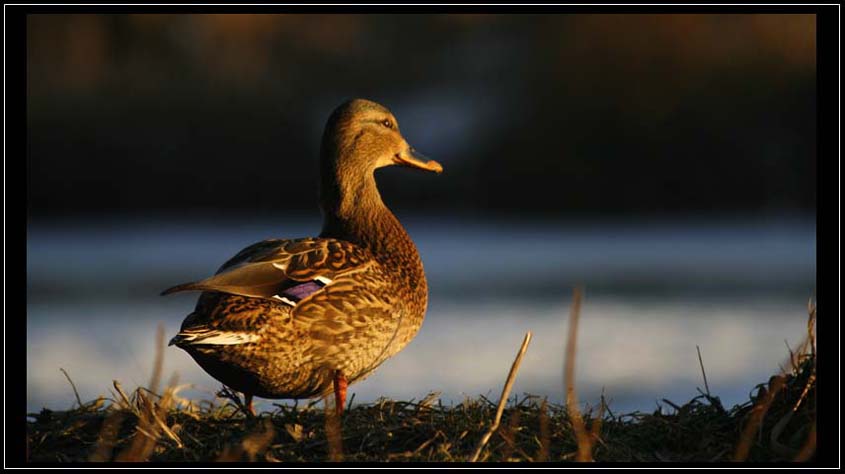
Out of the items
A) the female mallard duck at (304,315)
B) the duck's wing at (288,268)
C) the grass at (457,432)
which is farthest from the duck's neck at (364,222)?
the grass at (457,432)

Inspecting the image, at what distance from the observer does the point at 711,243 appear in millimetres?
14570

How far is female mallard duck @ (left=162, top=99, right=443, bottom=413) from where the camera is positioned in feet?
14.0

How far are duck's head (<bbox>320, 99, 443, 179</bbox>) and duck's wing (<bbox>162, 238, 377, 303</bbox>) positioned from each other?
2.00 ft

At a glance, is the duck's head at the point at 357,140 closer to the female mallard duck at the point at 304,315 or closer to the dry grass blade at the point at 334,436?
the female mallard duck at the point at 304,315

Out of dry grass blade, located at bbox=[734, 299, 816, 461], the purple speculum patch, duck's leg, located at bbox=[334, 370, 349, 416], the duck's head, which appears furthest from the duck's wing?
dry grass blade, located at bbox=[734, 299, 816, 461]

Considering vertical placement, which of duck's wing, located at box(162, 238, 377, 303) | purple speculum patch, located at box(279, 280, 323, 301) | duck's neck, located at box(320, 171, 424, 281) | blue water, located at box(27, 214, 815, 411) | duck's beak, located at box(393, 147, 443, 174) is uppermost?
duck's beak, located at box(393, 147, 443, 174)

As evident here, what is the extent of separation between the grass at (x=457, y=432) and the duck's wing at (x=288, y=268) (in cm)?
53

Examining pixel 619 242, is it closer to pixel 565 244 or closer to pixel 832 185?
pixel 565 244

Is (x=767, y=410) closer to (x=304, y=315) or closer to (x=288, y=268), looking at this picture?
(x=304, y=315)

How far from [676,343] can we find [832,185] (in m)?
5.94

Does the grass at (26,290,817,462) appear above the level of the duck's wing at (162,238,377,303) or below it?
below

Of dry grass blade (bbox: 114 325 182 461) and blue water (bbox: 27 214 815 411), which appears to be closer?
dry grass blade (bbox: 114 325 182 461)

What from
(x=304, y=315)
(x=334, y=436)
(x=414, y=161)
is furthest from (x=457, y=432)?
(x=414, y=161)

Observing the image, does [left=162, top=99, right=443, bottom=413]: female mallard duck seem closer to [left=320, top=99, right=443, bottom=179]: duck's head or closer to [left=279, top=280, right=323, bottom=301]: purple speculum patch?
[left=279, top=280, right=323, bottom=301]: purple speculum patch
